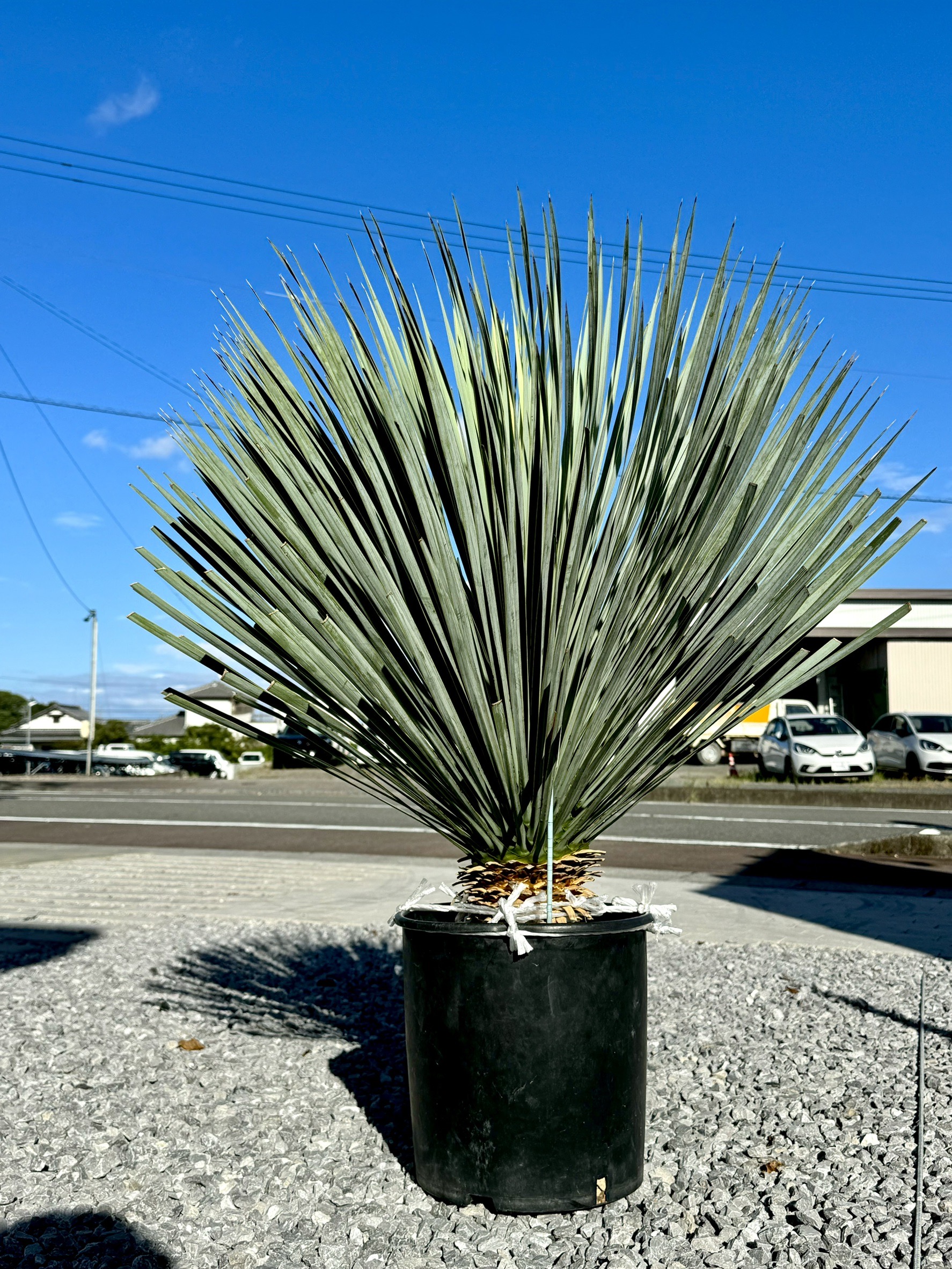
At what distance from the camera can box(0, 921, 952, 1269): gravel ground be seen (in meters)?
2.56

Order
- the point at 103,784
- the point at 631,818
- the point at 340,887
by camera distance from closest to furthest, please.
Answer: the point at 340,887, the point at 631,818, the point at 103,784

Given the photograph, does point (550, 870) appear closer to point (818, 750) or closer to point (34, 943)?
point (34, 943)

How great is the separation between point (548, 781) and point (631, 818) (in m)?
12.6

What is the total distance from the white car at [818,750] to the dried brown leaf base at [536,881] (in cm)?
1734

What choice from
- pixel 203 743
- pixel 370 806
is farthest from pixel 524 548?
pixel 203 743

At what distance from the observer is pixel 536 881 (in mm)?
2838

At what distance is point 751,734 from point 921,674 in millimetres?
4700

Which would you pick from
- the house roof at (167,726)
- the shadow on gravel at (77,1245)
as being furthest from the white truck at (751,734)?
the house roof at (167,726)

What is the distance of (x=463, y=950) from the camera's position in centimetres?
270

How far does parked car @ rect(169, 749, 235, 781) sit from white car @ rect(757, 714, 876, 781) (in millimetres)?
19423

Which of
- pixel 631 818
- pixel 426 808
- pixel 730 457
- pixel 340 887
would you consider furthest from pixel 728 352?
pixel 631 818

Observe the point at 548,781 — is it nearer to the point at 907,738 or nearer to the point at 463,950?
the point at 463,950

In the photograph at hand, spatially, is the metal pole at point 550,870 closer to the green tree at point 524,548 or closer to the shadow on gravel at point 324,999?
the green tree at point 524,548

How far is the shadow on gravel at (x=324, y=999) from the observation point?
3734 millimetres
